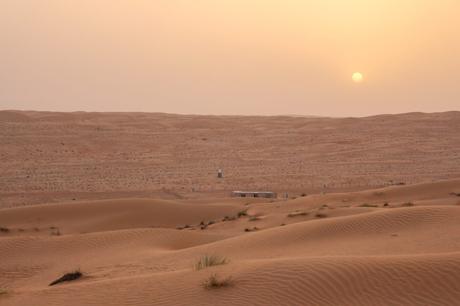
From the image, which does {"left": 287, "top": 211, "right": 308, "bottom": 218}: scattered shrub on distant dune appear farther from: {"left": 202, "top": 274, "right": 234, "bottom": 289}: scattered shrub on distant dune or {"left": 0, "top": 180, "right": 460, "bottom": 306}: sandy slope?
{"left": 202, "top": 274, "right": 234, "bottom": 289}: scattered shrub on distant dune

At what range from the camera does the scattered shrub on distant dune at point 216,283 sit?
27.8 ft

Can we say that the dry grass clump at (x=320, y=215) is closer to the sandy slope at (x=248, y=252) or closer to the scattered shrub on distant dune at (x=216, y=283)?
the sandy slope at (x=248, y=252)

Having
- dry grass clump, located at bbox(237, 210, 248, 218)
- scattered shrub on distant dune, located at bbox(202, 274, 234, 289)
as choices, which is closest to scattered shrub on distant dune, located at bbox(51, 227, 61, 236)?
dry grass clump, located at bbox(237, 210, 248, 218)

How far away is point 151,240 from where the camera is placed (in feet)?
55.0

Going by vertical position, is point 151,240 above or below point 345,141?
below

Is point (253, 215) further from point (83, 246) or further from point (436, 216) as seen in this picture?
point (436, 216)

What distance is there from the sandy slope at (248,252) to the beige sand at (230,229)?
0.03 metres

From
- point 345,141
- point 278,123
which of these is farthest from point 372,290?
point 278,123

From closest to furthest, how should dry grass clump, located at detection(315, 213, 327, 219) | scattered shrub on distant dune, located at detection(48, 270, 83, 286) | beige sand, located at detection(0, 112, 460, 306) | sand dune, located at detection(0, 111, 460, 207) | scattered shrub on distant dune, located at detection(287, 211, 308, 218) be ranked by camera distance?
beige sand, located at detection(0, 112, 460, 306) → scattered shrub on distant dune, located at detection(48, 270, 83, 286) → dry grass clump, located at detection(315, 213, 327, 219) → scattered shrub on distant dune, located at detection(287, 211, 308, 218) → sand dune, located at detection(0, 111, 460, 207)

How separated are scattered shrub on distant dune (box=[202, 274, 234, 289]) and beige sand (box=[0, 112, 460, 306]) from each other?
0.29 feet

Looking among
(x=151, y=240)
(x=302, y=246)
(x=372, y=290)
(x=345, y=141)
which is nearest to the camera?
(x=372, y=290)

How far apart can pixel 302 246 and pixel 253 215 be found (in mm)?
8561

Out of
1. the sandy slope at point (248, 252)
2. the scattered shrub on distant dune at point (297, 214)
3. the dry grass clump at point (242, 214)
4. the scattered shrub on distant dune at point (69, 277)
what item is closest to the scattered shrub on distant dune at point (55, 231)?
the sandy slope at point (248, 252)

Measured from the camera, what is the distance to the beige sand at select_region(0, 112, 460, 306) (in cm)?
832
